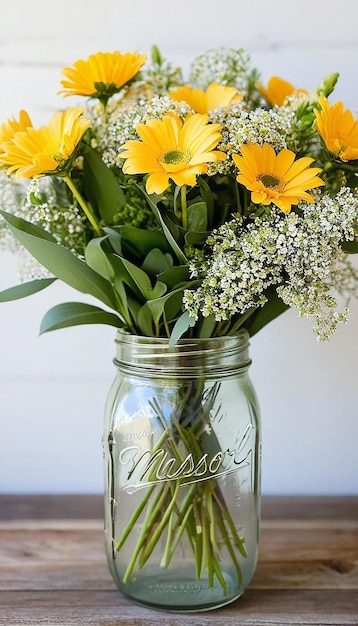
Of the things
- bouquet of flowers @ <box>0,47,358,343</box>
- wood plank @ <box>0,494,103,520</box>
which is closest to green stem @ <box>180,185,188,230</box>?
bouquet of flowers @ <box>0,47,358,343</box>

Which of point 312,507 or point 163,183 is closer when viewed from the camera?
point 163,183

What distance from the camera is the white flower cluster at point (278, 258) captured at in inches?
22.1

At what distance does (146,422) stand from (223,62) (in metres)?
0.41

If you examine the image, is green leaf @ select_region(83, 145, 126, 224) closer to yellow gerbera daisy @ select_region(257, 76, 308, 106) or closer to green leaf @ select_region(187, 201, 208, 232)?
green leaf @ select_region(187, 201, 208, 232)

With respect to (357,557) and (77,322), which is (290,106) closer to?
(77,322)

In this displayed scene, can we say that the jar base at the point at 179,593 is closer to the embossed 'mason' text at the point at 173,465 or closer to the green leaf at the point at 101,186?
the embossed 'mason' text at the point at 173,465

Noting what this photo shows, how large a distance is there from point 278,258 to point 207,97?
0.24 metres

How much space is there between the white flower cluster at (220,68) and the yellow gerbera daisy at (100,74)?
13 cm

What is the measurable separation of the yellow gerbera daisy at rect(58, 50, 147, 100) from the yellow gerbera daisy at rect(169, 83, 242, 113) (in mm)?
50

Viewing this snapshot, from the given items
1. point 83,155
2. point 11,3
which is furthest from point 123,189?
point 11,3

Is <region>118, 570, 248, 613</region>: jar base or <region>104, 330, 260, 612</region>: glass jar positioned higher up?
<region>104, 330, 260, 612</region>: glass jar

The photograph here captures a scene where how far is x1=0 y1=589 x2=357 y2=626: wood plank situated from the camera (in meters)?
0.68

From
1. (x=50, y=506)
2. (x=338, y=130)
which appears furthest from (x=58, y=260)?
(x=50, y=506)

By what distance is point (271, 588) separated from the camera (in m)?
0.75
